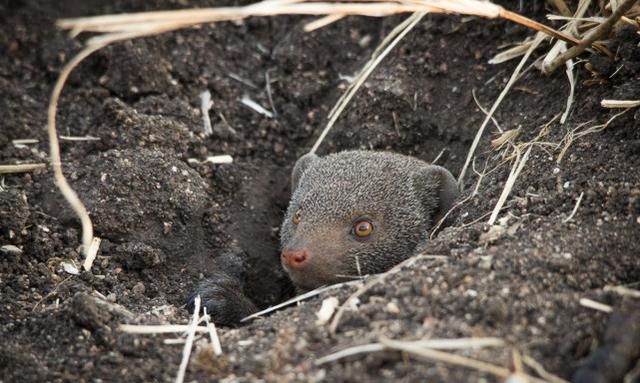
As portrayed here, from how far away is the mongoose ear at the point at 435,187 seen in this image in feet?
16.3

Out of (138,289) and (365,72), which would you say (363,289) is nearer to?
(138,289)

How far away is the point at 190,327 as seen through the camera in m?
3.75

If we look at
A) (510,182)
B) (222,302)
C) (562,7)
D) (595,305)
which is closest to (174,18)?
(222,302)

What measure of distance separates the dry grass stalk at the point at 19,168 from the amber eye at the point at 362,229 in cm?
225

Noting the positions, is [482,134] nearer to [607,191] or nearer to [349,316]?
[607,191]

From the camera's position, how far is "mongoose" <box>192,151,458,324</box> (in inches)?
174

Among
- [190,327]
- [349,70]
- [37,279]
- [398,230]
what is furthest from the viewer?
[349,70]

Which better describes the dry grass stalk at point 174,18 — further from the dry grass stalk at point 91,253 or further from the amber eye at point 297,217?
the amber eye at point 297,217

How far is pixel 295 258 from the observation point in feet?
Answer: 14.0

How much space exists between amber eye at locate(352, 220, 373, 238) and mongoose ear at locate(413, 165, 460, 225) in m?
0.54

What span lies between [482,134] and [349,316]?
2439 mm

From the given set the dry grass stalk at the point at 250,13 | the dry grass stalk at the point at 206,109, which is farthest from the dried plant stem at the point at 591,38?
the dry grass stalk at the point at 206,109

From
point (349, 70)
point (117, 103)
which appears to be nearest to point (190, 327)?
point (117, 103)

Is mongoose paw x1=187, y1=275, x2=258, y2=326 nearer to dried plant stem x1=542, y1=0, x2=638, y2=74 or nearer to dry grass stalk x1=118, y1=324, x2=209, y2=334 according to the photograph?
dry grass stalk x1=118, y1=324, x2=209, y2=334
